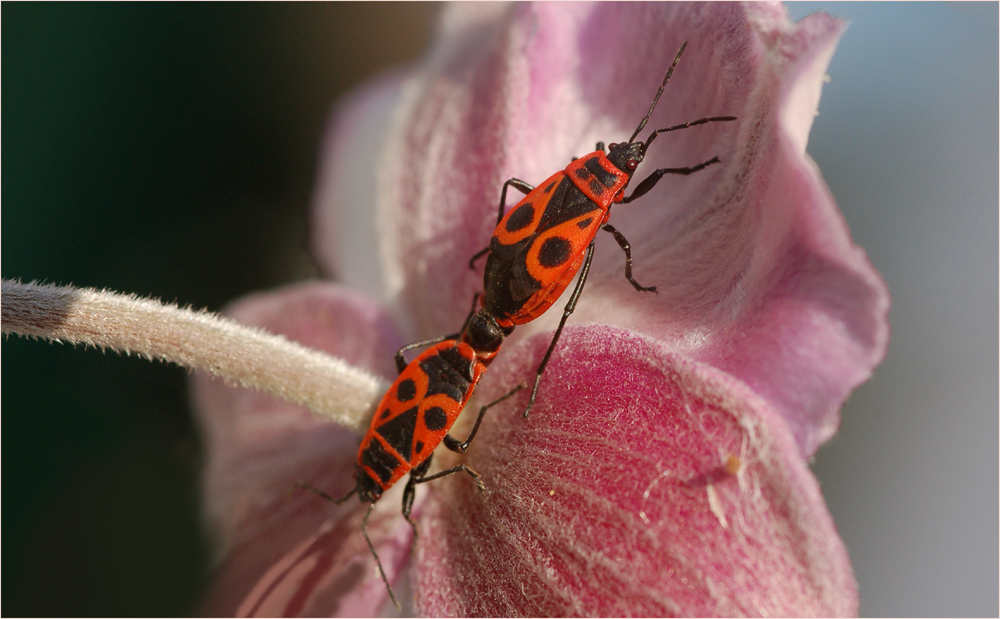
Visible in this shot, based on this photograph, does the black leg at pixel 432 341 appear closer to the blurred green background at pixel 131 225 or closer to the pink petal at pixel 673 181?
the pink petal at pixel 673 181

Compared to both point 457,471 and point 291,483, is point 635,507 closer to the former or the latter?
point 457,471

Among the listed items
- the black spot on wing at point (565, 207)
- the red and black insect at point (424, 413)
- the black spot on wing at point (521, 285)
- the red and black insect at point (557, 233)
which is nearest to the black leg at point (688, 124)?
the red and black insect at point (557, 233)

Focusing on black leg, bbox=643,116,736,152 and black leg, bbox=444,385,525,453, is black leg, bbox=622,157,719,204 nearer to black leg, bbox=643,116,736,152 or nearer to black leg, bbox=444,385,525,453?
black leg, bbox=643,116,736,152

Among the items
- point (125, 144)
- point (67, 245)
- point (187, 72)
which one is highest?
point (187, 72)

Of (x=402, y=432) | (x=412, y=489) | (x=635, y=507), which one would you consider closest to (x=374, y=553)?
(x=412, y=489)

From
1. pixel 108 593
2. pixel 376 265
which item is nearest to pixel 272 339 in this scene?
pixel 376 265

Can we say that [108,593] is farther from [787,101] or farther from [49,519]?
[787,101]
